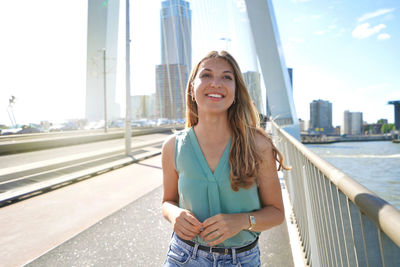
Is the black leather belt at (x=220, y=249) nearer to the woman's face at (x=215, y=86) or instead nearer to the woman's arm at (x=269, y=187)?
the woman's arm at (x=269, y=187)

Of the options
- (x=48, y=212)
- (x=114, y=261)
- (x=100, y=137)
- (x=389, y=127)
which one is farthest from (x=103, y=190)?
(x=389, y=127)

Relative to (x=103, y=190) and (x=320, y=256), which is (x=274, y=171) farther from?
(x=103, y=190)

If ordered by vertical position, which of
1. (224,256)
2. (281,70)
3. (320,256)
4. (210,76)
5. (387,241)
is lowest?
(320,256)

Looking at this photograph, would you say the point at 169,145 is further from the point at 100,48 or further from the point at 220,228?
the point at 100,48

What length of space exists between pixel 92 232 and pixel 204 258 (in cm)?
209

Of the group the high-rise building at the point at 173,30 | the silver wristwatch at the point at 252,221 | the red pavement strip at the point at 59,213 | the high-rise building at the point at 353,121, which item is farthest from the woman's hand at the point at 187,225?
the high-rise building at the point at 353,121

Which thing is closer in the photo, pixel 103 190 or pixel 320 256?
pixel 320 256

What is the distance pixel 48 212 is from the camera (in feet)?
11.5

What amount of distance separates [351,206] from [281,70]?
50.7ft

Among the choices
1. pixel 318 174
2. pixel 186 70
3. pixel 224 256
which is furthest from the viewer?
pixel 186 70

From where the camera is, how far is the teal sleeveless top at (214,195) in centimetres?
115

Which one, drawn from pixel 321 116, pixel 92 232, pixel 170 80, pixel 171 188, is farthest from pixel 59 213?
pixel 321 116

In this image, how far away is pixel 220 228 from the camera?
41.1 inches

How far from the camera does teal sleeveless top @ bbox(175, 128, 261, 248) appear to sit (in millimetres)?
1152
